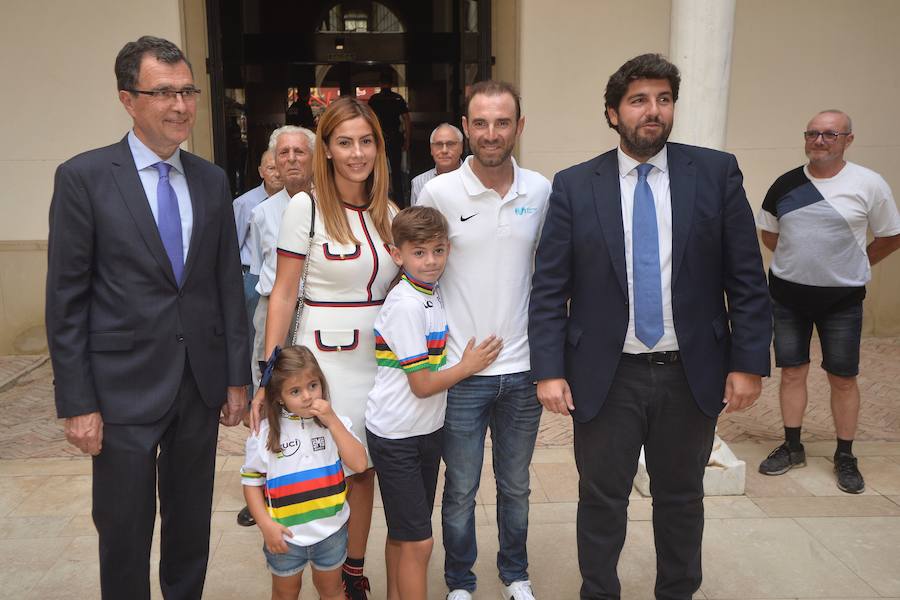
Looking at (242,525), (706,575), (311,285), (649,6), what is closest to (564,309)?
(311,285)

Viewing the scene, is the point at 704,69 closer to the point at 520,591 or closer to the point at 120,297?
the point at 520,591

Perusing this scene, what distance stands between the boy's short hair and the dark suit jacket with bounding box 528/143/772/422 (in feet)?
1.37

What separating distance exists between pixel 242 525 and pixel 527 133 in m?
4.69

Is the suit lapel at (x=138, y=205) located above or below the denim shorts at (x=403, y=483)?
above

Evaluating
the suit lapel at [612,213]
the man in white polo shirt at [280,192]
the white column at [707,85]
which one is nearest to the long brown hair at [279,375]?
the suit lapel at [612,213]

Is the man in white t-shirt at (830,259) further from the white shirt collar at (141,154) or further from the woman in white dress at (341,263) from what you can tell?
the white shirt collar at (141,154)

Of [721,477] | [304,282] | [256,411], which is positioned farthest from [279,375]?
[721,477]

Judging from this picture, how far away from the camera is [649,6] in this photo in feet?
23.7

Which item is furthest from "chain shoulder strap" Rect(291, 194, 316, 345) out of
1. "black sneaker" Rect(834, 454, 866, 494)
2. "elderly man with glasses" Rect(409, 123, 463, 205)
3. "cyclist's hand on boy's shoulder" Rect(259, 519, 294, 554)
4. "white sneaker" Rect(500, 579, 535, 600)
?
"black sneaker" Rect(834, 454, 866, 494)

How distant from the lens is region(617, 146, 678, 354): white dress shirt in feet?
9.08

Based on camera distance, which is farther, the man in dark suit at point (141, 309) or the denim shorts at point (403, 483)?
the denim shorts at point (403, 483)

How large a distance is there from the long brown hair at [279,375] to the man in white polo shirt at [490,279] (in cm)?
57

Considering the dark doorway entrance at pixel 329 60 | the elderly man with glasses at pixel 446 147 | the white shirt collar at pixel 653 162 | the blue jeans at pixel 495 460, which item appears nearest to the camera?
the white shirt collar at pixel 653 162

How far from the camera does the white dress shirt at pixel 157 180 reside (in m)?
2.61
